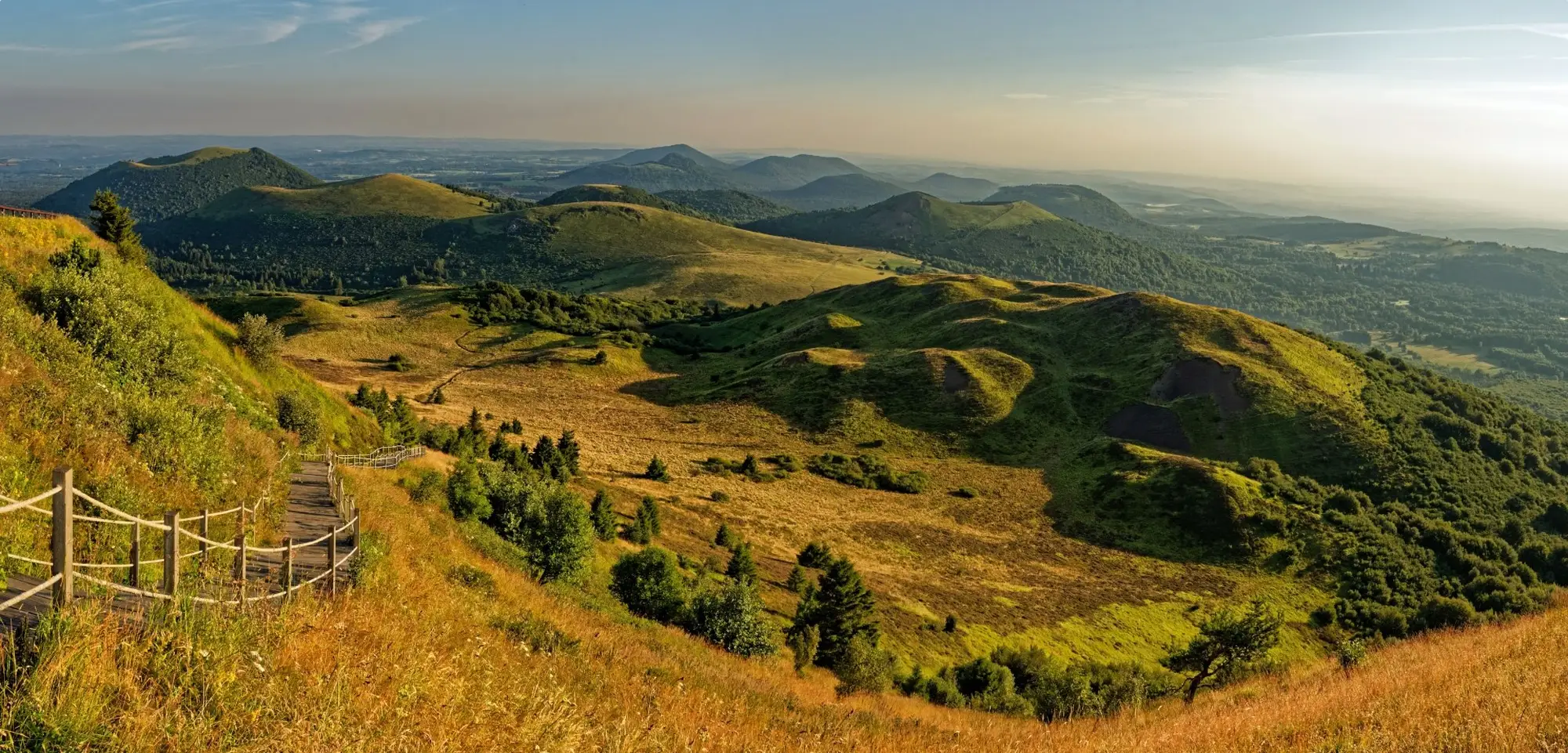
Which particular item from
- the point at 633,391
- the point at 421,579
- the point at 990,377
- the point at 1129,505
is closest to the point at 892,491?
the point at 1129,505

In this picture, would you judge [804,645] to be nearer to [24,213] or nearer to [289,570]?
[289,570]

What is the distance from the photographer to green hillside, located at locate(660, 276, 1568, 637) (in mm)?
49156

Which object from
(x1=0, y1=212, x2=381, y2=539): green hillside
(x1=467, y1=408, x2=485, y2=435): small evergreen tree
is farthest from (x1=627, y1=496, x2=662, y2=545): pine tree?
(x1=467, y1=408, x2=485, y2=435): small evergreen tree

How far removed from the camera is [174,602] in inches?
243

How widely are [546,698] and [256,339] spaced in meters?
32.2

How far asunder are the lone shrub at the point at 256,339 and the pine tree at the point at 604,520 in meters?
15.9

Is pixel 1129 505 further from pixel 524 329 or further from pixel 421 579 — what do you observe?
pixel 524 329

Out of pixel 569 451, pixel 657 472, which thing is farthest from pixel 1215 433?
pixel 569 451

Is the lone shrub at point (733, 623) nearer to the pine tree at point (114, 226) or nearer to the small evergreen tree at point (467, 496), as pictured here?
the small evergreen tree at point (467, 496)

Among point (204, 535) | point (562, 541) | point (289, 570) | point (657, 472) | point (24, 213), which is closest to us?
point (204, 535)

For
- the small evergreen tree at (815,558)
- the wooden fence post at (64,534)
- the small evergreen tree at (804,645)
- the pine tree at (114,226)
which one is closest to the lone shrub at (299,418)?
the pine tree at (114,226)

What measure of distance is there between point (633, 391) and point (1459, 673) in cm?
7573

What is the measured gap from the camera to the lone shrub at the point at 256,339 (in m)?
30.9

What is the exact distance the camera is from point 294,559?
37.4 ft
